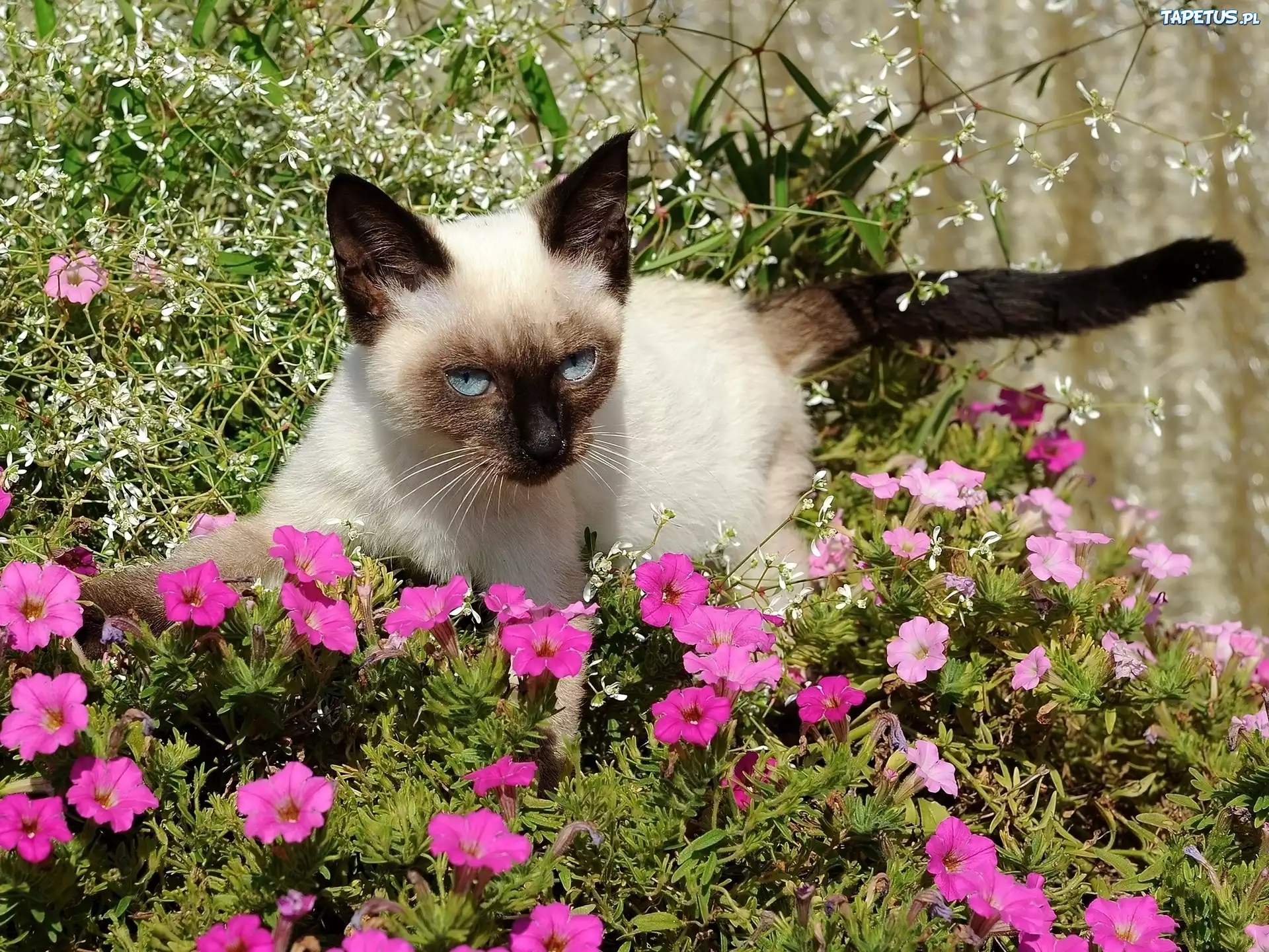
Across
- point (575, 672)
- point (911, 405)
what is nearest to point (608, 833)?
point (575, 672)

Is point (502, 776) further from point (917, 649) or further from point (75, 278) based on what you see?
point (75, 278)

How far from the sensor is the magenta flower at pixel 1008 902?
4.93 ft

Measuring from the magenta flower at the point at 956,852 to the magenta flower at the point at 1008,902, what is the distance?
0.02m

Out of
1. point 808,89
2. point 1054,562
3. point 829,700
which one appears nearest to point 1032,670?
point 1054,562

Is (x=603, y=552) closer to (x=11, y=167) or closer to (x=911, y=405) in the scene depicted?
(x=911, y=405)

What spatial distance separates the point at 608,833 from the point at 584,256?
3.18 feet

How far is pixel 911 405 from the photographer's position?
2.85m

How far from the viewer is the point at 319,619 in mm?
1585

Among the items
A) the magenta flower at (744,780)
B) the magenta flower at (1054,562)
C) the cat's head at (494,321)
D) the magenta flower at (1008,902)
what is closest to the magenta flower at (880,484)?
the magenta flower at (1054,562)

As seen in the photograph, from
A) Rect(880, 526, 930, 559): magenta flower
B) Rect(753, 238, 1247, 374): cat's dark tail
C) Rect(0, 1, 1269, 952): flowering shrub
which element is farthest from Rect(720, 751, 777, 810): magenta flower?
Rect(753, 238, 1247, 374): cat's dark tail

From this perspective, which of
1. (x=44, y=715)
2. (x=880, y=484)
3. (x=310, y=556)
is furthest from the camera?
(x=880, y=484)

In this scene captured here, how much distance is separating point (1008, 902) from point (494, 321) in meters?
1.12

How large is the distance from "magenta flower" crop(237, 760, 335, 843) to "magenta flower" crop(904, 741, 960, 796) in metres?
0.83

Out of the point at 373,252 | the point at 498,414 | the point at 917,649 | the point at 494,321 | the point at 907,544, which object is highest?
the point at 373,252
